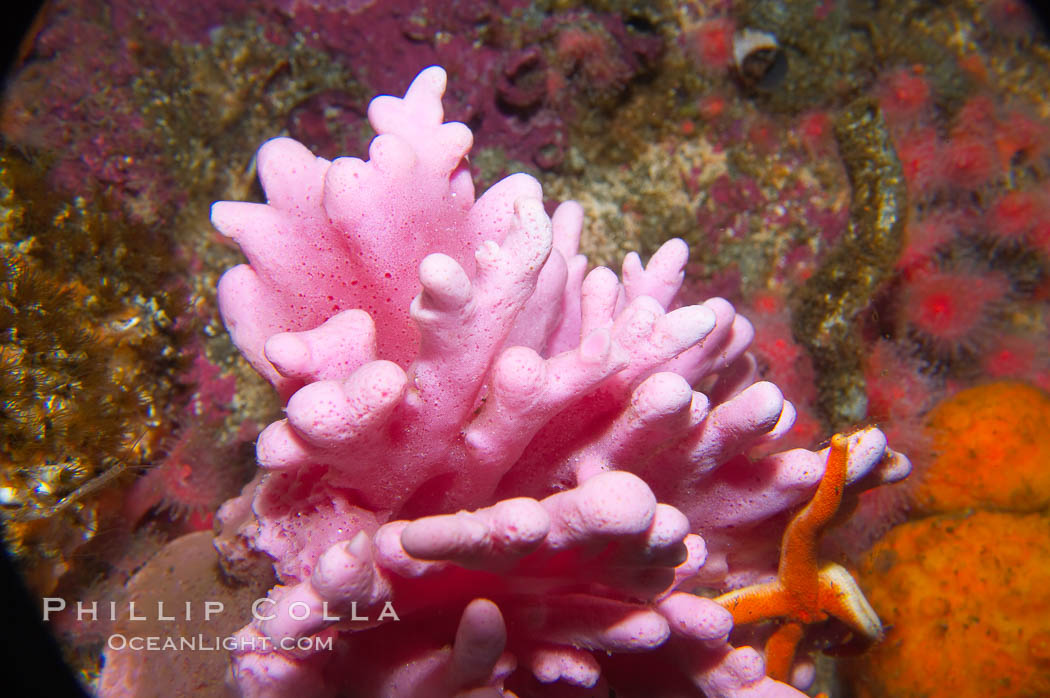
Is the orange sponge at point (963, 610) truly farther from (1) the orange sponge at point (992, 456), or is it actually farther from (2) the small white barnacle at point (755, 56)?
(2) the small white barnacle at point (755, 56)

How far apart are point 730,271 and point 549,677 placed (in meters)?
2.03

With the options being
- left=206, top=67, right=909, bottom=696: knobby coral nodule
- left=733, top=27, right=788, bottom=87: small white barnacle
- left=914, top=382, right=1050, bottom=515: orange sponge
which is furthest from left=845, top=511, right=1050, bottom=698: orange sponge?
left=733, top=27, right=788, bottom=87: small white barnacle

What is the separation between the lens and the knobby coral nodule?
1407 millimetres

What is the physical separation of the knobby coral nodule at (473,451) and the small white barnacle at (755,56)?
167cm

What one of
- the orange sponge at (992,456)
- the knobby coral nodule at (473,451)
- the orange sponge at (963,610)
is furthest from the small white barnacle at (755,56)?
the orange sponge at (963,610)

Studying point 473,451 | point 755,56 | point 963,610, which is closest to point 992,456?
point 963,610

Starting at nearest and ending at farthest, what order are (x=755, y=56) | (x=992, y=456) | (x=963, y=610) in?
1. (x=963, y=610)
2. (x=992, y=456)
3. (x=755, y=56)

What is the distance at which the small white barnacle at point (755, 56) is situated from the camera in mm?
2986

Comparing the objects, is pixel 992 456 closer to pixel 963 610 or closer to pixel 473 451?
pixel 963 610

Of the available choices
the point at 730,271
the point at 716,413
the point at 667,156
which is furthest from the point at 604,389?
the point at 667,156

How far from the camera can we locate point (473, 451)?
62.1 inches

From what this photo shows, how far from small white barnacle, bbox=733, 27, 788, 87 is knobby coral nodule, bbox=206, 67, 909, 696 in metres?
1.67

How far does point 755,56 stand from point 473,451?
2590 mm

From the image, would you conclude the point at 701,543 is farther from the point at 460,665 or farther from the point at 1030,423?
the point at 1030,423
